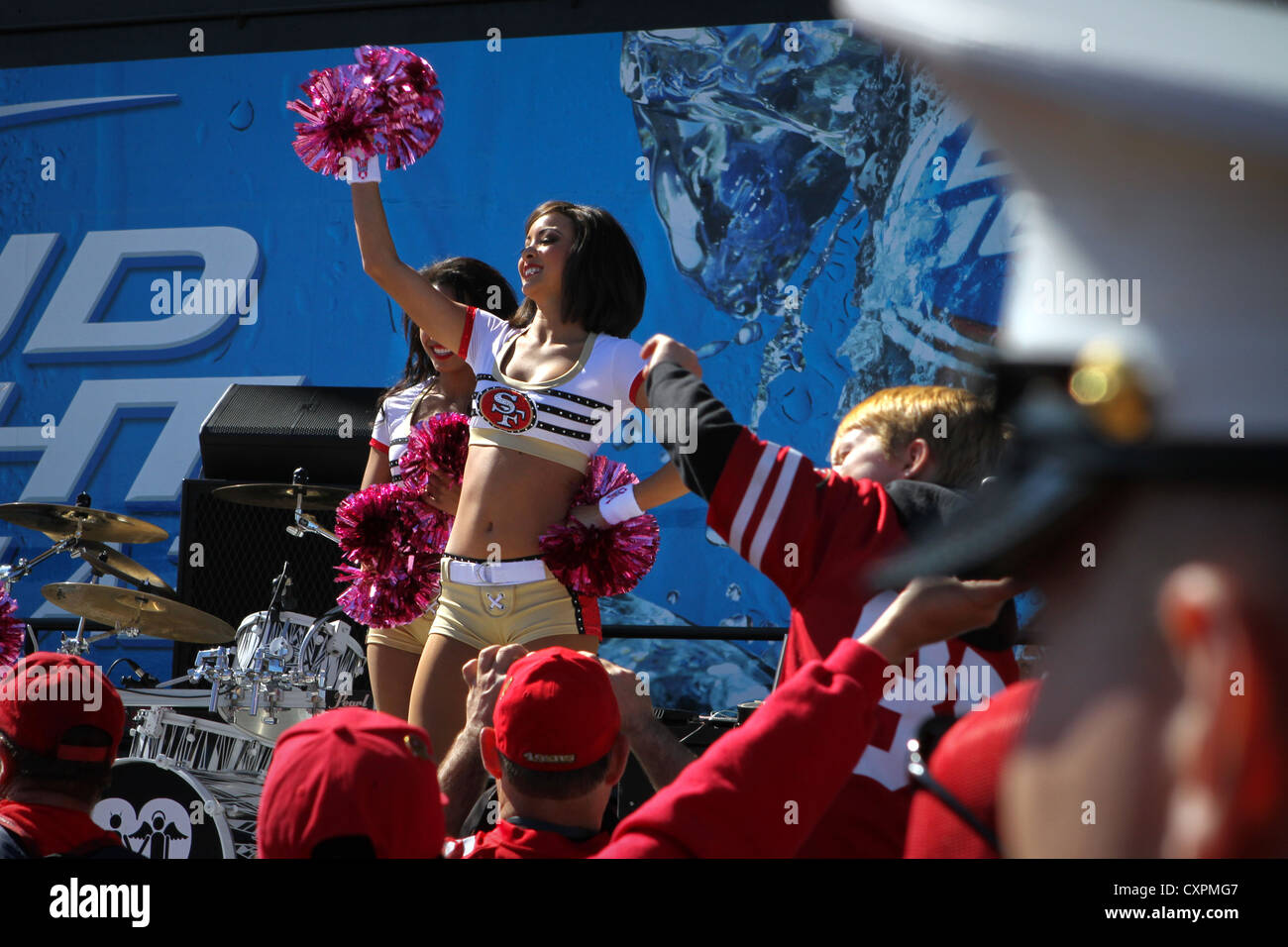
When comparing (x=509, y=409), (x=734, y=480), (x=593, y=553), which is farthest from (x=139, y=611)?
(x=734, y=480)

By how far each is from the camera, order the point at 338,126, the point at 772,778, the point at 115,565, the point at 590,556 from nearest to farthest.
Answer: the point at 772,778, the point at 590,556, the point at 338,126, the point at 115,565

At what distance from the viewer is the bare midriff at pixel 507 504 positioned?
3156mm

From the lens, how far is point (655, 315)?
5.66m

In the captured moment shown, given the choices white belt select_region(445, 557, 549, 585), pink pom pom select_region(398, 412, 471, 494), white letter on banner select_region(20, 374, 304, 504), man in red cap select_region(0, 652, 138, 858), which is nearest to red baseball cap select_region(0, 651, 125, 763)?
man in red cap select_region(0, 652, 138, 858)

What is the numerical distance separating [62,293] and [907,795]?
5.88 meters

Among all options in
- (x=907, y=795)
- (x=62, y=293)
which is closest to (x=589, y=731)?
(x=907, y=795)

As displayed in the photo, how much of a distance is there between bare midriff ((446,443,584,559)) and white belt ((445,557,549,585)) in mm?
35

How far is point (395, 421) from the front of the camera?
4012mm

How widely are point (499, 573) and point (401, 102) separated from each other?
4.20ft

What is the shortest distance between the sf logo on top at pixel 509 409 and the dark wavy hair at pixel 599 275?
291 millimetres

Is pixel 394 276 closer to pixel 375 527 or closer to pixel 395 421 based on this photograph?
pixel 375 527

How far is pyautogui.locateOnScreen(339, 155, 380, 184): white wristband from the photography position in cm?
321

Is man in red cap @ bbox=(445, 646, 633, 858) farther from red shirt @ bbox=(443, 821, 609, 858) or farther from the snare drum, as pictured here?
the snare drum
